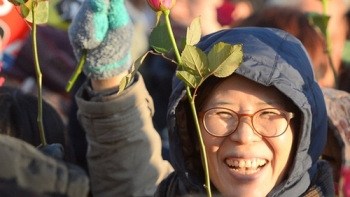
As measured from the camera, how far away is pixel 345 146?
2.12 m

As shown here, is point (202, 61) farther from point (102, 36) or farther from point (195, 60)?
point (102, 36)

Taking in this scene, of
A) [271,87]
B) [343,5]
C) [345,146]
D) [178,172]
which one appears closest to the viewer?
[271,87]

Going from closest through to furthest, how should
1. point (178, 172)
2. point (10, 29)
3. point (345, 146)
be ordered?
1. point (178, 172)
2. point (345, 146)
3. point (10, 29)

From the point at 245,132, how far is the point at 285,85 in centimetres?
12

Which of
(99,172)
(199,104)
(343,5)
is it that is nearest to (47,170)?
(199,104)

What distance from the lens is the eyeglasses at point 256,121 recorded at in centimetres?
175

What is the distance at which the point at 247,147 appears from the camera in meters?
1.74

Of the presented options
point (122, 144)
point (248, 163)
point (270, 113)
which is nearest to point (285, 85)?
point (270, 113)

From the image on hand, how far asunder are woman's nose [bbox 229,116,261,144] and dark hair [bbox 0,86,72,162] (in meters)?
0.61

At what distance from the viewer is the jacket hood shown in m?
1.73

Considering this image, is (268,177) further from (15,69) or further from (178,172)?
(15,69)

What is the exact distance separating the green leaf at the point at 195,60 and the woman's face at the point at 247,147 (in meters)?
0.39

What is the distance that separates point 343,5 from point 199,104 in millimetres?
1440

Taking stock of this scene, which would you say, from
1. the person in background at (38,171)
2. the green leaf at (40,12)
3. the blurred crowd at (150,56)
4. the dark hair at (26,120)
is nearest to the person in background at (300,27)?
the blurred crowd at (150,56)
